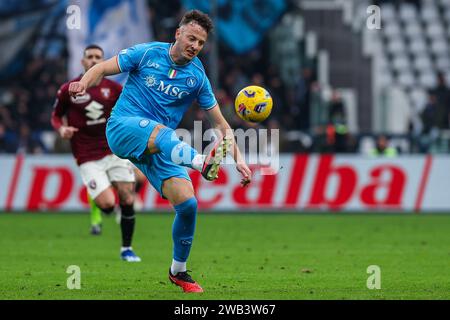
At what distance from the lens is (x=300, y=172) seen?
2375cm

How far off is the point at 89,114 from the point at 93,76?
545 centimetres

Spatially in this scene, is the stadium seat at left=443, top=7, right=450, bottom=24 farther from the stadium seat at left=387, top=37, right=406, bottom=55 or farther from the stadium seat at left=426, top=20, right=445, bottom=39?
the stadium seat at left=387, top=37, right=406, bottom=55

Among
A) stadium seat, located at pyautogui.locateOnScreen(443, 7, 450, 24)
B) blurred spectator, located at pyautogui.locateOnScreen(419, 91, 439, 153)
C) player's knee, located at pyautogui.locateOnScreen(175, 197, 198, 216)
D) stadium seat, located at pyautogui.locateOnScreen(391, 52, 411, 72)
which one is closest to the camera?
player's knee, located at pyautogui.locateOnScreen(175, 197, 198, 216)

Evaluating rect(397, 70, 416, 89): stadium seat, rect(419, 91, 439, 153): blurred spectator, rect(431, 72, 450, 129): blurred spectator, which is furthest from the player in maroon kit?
rect(397, 70, 416, 89): stadium seat

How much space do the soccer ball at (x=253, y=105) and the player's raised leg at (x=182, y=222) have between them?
0.83m

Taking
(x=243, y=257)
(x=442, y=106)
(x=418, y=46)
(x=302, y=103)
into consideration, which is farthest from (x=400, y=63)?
(x=243, y=257)

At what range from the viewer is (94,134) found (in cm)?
1527

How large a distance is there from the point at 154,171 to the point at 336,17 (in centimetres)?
2037

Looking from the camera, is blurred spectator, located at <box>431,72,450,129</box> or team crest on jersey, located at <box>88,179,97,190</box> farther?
blurred spectator, located at <box>431,72,450,129</box>

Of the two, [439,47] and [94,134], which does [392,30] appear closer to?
[439,47]

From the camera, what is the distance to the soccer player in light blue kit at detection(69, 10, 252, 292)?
9.92 m

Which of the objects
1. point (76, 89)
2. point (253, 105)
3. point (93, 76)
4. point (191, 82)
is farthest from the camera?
point (191, 82)
